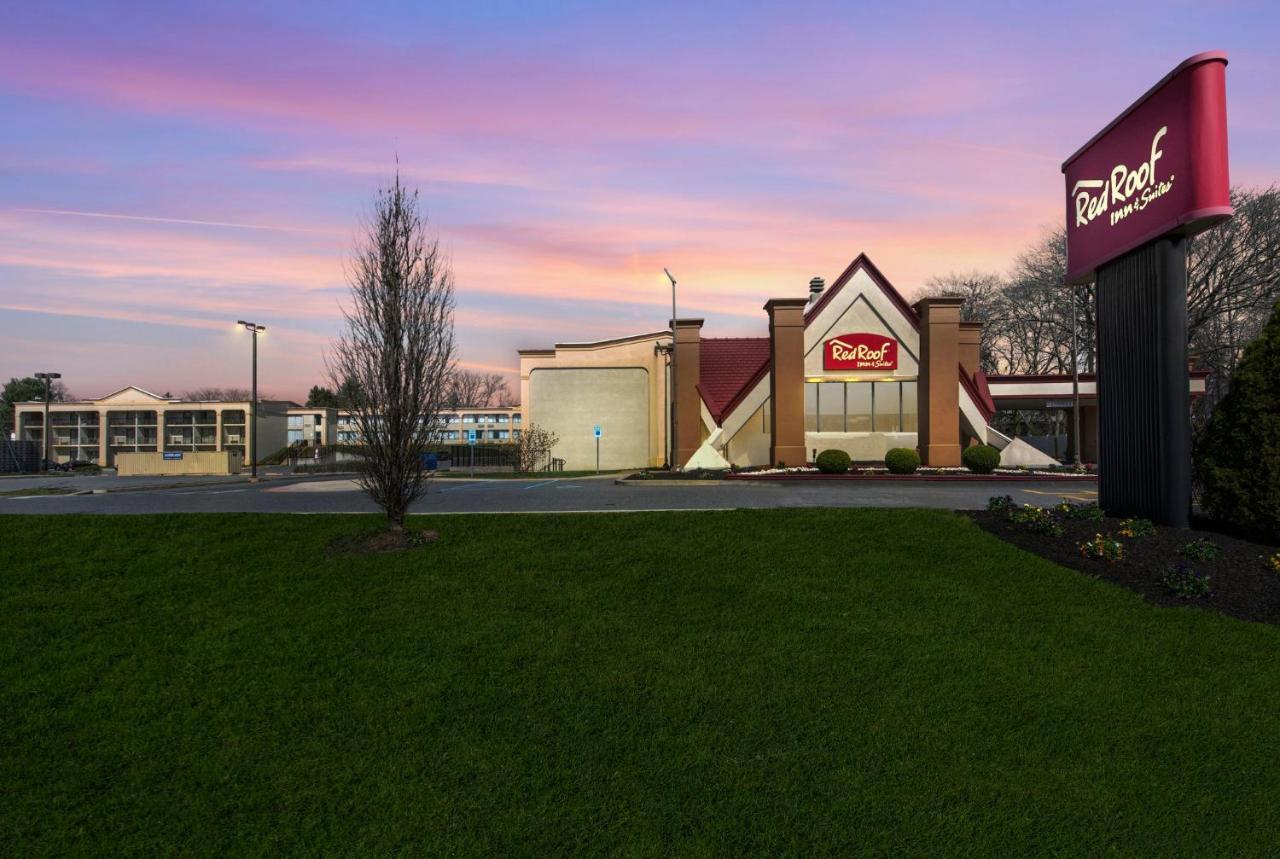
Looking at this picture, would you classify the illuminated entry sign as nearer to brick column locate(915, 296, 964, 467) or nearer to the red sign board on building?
brick column locate(915, 296, 964, 467)

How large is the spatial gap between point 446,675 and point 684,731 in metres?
2.30

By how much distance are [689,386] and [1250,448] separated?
2999 cm

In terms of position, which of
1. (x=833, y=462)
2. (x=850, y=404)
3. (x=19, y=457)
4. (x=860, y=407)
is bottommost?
(x=19, y=457)

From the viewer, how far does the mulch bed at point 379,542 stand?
10.6 m

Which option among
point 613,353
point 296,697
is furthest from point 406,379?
point 613,353

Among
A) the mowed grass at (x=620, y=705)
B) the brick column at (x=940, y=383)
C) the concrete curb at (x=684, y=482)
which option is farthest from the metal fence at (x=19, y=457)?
the brick column at (x=940, y=383)

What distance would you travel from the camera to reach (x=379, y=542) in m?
10.7

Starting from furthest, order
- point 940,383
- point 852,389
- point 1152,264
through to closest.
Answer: point 852,389, point 940,383, point 1152,264

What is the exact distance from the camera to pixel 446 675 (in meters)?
6.89

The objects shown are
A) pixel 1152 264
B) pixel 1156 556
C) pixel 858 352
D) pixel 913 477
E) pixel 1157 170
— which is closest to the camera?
pixel 1156 556

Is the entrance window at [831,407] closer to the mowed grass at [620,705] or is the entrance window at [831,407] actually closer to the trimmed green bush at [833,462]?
the trimmed green bush at [833,462]

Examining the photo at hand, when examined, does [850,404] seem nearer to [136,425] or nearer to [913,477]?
[913,477]

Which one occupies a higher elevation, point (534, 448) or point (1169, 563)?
point (534, 448)

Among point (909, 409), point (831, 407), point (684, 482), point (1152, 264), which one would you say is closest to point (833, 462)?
point (684, 482)
